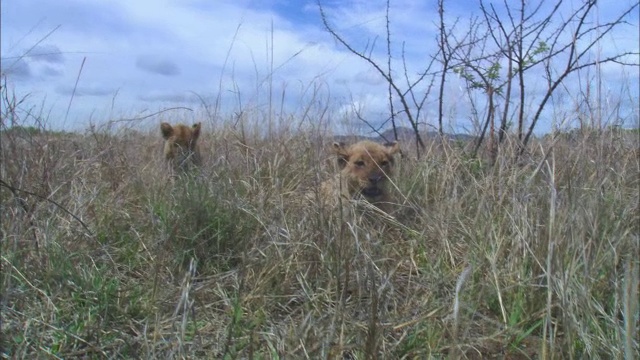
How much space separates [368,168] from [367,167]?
0.03 metres

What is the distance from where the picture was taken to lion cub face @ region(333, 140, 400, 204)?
17.7 ft

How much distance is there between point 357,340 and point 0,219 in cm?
213

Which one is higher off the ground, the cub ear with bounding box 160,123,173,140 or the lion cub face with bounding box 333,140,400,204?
the cub ear with bounding box 160,123,173,140

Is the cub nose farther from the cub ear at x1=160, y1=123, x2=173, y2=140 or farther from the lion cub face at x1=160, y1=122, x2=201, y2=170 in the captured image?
the cub ear at x1=160, y1=123, x2=173, y2=140

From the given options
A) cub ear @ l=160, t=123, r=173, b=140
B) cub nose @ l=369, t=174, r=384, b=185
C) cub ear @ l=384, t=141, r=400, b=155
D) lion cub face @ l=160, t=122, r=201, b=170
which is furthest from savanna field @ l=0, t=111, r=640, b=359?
cub ear @ l=160, t=123, r=173, b=140

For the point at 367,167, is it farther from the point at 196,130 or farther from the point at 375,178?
the point at 196,130

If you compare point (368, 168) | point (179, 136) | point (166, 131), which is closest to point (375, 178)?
point (368, 168)

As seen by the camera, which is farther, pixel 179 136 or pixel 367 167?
pixel 179 136

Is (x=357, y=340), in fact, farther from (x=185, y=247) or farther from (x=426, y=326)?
(x=185, y=247)

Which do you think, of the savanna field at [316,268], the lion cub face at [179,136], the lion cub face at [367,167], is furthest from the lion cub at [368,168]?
the lion cub face at [179,136]

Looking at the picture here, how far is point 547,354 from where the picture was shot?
244cm

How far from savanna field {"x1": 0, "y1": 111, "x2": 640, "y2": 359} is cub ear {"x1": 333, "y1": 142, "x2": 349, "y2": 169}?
58.1 inches

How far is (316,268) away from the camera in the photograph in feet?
10.3

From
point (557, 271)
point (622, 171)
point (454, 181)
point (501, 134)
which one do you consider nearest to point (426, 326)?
point (557, 271)
